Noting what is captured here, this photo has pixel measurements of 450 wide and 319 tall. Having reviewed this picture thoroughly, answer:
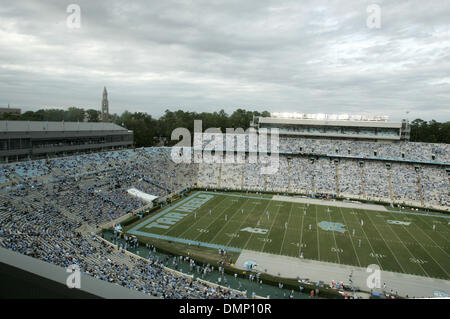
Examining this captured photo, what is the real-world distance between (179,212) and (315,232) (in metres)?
14.3

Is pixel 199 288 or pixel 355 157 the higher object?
pixel 355 157

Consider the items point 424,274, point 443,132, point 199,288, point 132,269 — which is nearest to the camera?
point 199,288

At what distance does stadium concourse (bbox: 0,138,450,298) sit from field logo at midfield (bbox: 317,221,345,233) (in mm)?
11902

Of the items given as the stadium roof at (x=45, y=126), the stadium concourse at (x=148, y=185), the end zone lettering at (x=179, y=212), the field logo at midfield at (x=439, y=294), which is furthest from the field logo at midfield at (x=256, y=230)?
the stadium roof at (x=45, y=126)

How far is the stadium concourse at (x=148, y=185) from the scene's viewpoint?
17.6 metres

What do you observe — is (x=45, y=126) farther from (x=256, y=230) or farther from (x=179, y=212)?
(x=256, y=230)

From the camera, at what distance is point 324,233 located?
27.6 metres

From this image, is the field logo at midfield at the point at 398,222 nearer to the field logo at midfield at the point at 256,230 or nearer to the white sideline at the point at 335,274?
the white sideline at the point at 335,274

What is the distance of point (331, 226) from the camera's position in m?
29.4
